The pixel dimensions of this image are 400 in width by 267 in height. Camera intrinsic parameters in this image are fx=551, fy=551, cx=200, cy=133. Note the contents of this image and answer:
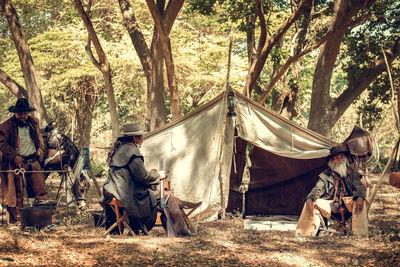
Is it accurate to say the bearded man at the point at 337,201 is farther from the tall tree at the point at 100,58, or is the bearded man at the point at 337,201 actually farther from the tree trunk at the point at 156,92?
the tall tree at the point at 100,58

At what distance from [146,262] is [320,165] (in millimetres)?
4554

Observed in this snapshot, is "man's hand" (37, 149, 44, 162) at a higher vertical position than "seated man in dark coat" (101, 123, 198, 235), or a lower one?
higher

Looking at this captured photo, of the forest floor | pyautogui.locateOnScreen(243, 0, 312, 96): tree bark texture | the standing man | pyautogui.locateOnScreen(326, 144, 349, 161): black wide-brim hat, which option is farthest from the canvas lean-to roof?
pyautogui.locateOnScreen(243, 0, 312, 96): tree bark texture

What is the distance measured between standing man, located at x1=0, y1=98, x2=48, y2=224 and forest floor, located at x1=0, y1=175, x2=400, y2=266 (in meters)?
0.67

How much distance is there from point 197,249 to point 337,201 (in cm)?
218

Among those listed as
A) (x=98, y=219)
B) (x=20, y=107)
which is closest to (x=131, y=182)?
(x=98, y=219)

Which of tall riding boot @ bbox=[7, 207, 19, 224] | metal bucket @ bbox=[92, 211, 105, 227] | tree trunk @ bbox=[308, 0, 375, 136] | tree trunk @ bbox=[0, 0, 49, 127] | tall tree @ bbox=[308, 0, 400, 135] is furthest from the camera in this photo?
tree trunk @ bbox=[0, 0, 49, 127]

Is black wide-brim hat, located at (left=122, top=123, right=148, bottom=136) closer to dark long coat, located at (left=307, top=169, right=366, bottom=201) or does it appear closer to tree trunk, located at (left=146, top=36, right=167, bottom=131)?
dark long coat, located at (left=307, top=169, right=366, bottom=201)

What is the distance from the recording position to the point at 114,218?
6.47 meters

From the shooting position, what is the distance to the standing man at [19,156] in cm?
726

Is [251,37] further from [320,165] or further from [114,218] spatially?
[114,218]

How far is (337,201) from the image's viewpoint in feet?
22.7

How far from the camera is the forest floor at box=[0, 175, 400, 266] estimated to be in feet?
16.3

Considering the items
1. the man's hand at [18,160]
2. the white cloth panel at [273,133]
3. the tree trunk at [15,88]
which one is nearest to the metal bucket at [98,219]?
the man's hand at [18,160]
